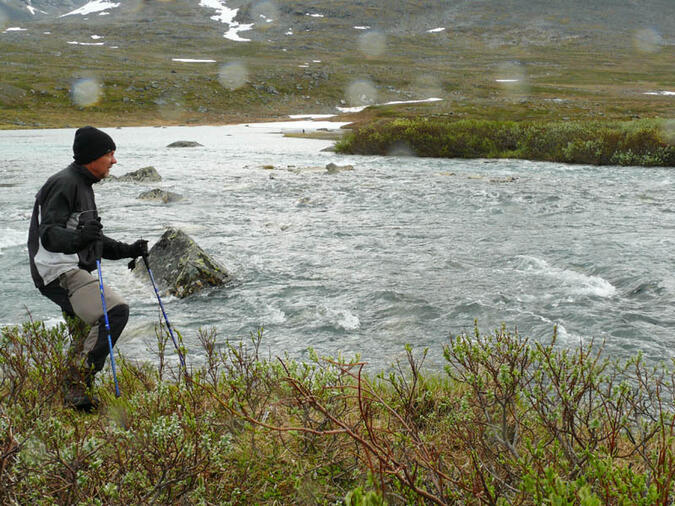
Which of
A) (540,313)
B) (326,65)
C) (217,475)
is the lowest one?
(540,313)

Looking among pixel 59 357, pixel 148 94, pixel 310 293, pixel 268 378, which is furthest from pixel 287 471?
pixel 148 94

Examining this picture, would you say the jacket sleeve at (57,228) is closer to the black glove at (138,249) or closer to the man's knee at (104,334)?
the man's knee at (104,334)

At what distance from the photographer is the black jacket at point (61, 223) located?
539cm

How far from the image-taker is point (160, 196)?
2047 centimetres

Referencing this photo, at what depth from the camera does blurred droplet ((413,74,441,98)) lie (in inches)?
4627

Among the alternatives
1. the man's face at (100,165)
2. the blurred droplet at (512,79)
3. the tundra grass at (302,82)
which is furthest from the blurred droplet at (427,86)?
the man's face at (100,165)

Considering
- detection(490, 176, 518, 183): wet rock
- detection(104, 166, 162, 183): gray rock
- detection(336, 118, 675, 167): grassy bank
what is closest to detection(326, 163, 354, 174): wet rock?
detection(336, 118, 675, 167): grassy bank

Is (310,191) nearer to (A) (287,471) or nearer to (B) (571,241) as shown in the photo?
(B) (571,241)

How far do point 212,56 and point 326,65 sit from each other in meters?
43.8

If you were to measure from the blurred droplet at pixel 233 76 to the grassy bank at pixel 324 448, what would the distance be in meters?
118

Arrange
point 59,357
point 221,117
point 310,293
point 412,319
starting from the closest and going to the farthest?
point 59,357 < point 412,319 < point 310,293 < point 221,117

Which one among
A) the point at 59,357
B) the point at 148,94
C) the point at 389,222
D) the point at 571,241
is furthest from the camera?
the point at 148,94

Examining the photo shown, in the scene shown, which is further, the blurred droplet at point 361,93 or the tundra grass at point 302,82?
the blurred droplet at point 361,93

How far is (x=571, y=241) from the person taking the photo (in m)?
13.7
